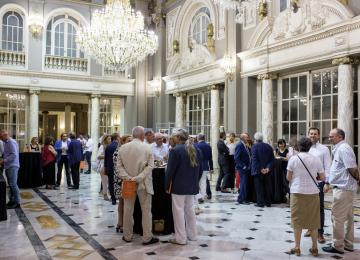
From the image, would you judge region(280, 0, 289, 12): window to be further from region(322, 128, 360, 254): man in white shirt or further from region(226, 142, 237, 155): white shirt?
region(322, 128, 360, 254): man in white shirt

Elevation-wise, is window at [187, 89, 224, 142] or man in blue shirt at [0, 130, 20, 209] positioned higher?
window at [187, 89, 224, 142]

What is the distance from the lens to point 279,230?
5.66 metres

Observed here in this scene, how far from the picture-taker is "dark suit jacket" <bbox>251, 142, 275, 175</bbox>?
7441 millimetres

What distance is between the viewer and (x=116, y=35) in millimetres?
10703

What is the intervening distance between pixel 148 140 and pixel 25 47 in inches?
408

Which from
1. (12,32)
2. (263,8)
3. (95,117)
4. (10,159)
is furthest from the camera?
(95,117)

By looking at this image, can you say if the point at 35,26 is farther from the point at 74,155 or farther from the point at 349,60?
the point at 349,60

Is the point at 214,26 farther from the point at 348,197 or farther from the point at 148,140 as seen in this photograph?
the point at 348,197

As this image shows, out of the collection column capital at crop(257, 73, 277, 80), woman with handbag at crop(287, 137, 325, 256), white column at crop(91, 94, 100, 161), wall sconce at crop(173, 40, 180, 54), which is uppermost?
wall sconce at crop(173, 40, 180, 54)

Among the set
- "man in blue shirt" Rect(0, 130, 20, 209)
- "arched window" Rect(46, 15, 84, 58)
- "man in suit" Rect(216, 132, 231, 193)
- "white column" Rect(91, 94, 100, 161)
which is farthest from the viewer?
"white column" Rect(91, 94, 100, 161)

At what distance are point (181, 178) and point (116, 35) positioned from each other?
684 cm

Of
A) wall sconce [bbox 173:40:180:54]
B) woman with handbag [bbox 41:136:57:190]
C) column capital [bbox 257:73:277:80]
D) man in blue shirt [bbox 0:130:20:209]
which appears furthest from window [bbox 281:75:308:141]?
man in blue shirt [bbox 0:130:20:209]

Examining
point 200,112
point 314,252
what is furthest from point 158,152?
point 200,112

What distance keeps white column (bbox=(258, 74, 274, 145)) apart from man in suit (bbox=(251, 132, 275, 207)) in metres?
3.30
